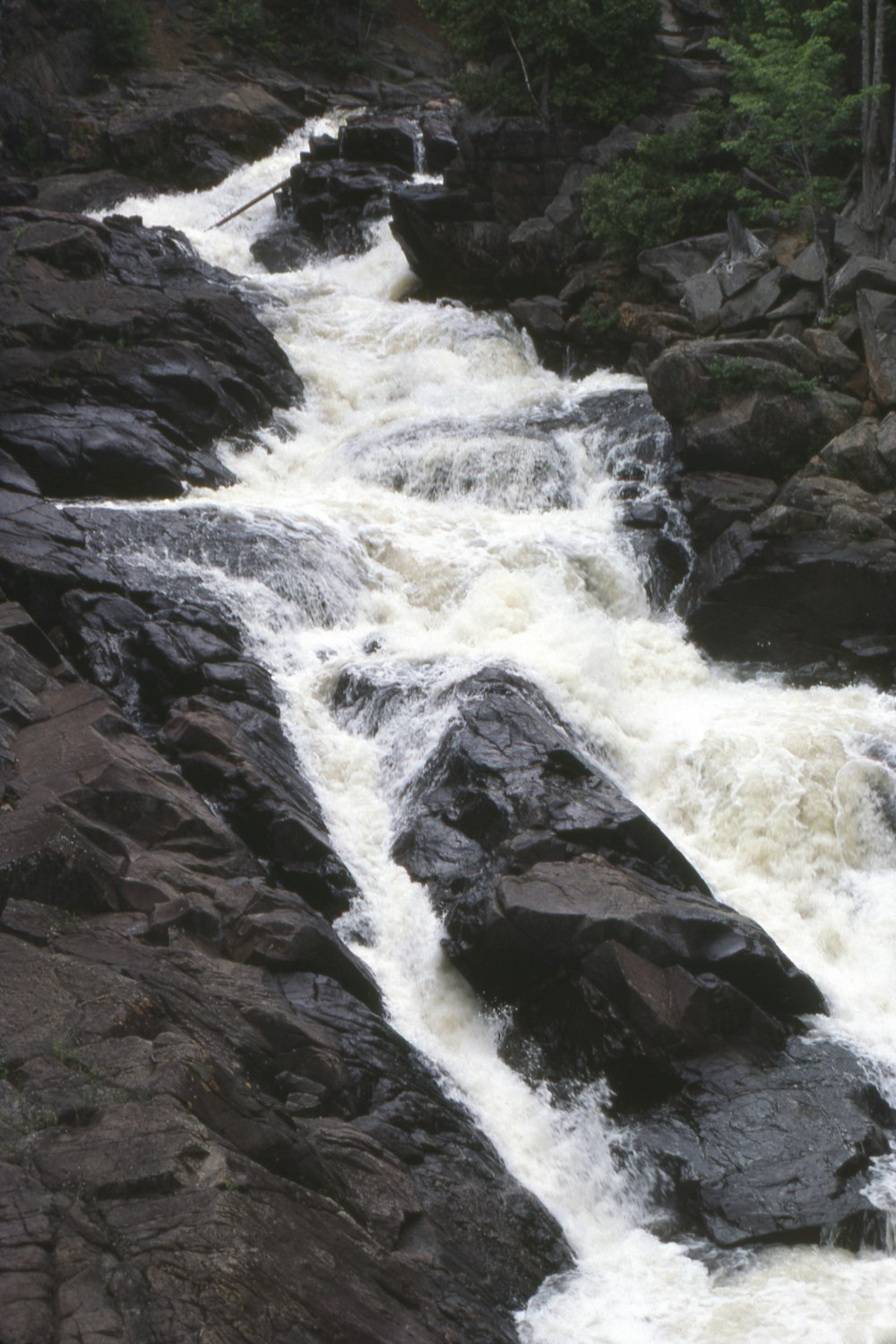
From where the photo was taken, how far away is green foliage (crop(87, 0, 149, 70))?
35.1m

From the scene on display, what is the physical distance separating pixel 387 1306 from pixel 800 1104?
4.30 metres

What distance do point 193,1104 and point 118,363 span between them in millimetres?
14586

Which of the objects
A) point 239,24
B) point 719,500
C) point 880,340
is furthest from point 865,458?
point 239,24

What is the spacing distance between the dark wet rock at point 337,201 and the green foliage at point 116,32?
35.1 feet

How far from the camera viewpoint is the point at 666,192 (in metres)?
22.9

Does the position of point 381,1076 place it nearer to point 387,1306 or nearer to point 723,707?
point 387,1306

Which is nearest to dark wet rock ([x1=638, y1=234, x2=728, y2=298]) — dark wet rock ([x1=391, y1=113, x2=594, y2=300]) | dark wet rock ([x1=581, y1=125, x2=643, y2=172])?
dark wet rock ([x1=391, y1=113, x2=594, y2=300])

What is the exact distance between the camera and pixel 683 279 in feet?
70.9

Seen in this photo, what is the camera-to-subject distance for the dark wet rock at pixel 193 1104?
5.38 metres

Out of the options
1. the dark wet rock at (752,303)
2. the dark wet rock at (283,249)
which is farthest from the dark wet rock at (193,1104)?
the dark wet rock at (283,249)

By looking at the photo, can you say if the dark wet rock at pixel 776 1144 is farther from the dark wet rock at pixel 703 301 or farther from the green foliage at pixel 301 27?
the green foliage at pixel 301 27

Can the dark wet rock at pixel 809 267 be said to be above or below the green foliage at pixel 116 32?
below

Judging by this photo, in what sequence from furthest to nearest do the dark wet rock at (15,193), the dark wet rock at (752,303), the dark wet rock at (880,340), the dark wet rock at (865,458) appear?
1. the dark wet rock at (15,193)
2. the dark wet rock at (752,303)
3. the dark wet rock at (880,340)
4. the dark wet rock at (865,458)

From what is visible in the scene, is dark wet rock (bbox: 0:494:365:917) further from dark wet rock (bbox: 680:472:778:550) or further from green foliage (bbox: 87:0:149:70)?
green foliage (bbox: 87:0:149:70)
